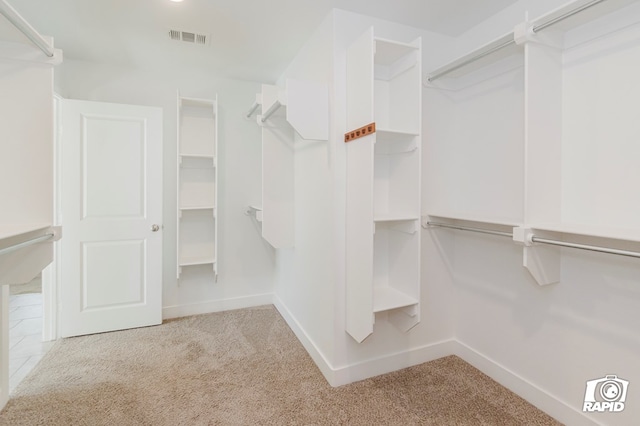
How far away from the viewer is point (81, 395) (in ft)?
6.33

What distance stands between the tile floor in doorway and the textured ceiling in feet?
8.11

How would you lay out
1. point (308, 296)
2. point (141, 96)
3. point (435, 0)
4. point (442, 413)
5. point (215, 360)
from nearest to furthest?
1. point (442, 413)
2. point (435, 0)
3. point (215, 360)
4. point (308, 296)
5. point (141, 96)

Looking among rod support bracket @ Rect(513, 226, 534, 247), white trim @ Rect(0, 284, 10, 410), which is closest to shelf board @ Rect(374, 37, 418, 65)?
rod support bracket @ Rect(513, 226, 534, 247)

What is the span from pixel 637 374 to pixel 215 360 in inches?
97.1

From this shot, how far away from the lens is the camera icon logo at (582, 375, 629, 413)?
1.47 m

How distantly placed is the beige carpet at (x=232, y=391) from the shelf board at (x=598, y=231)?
1.09 metres

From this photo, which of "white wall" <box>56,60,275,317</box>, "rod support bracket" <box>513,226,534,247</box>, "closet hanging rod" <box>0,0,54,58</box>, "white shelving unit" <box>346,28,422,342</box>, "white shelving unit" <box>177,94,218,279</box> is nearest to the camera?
"closet hanging rod" <box>0,0,54,58</box>

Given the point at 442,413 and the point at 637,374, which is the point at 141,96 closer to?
the point at 442,413

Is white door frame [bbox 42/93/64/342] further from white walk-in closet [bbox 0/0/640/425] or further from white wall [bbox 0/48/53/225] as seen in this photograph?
white wall [bbox 0/48/53/225]

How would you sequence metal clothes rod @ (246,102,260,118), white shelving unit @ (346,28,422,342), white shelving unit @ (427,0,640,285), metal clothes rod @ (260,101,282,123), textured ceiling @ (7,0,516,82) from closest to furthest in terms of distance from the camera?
white shelving unit @ (427,0,640,285)
white shelving unit @ (346,28,422,342)
textured ceiling @ (7,0,516,82)
metal clothes rod @ (260,101,282,123)
metal clothes rod @ (246,102,260,118)

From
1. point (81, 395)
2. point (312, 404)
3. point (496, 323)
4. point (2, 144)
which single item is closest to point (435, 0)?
point (496, 323)

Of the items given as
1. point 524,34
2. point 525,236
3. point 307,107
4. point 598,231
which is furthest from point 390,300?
point 524,34

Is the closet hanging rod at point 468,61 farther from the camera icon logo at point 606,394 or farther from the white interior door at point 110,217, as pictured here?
the white interior door at point 110,217

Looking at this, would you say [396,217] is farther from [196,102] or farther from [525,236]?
[196,102]
